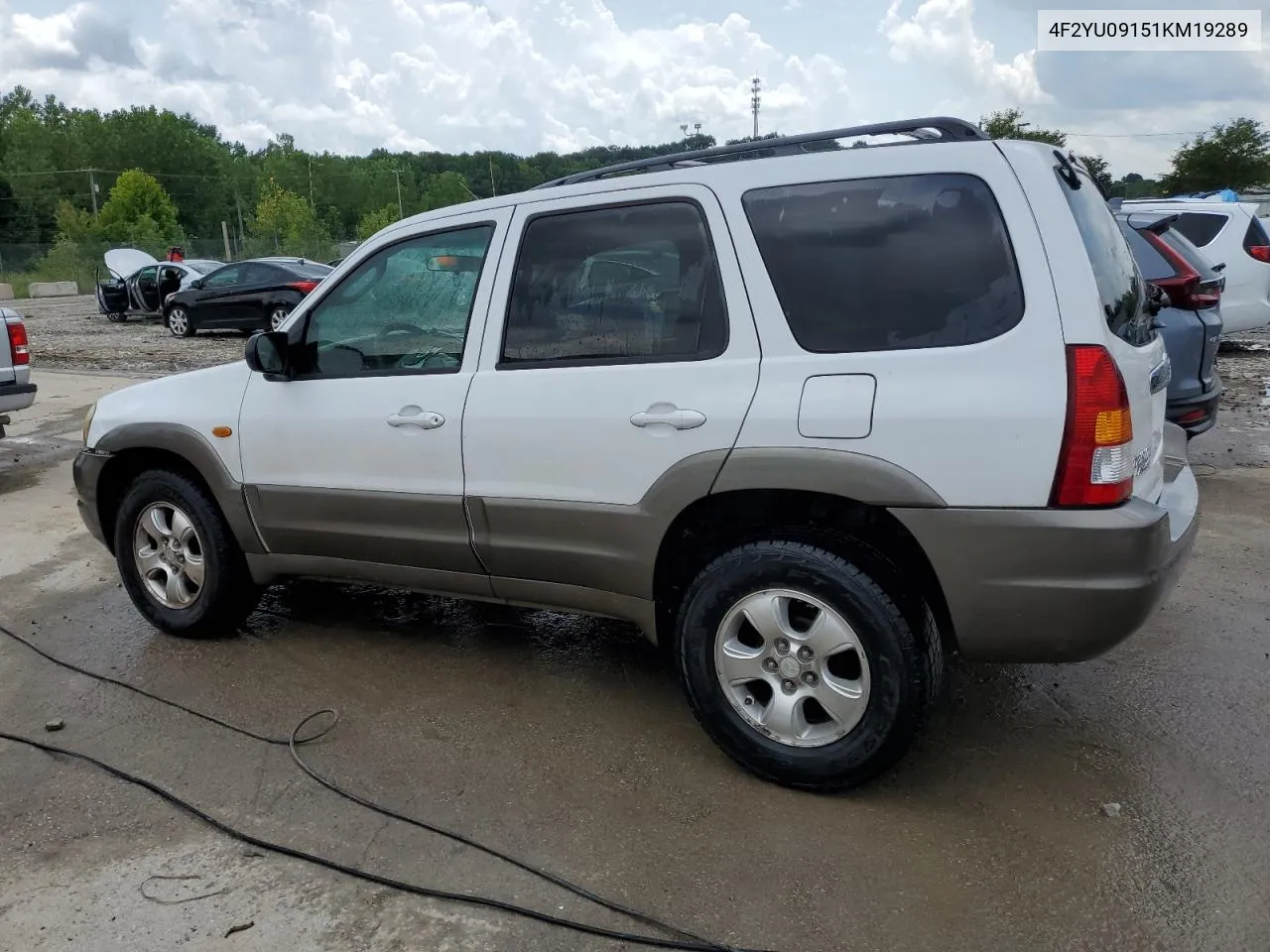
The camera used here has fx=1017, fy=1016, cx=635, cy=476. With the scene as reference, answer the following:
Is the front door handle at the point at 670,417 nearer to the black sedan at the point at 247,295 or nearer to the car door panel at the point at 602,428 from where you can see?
the car door panel at the point at 602,428

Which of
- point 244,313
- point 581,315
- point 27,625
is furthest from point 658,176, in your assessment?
point 244,313

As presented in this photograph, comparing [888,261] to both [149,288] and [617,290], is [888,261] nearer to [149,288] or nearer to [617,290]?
[617,290]

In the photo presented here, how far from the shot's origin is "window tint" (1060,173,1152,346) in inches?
112

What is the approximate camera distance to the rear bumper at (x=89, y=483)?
15.0 ft

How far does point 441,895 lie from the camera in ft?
Answer: 8.87

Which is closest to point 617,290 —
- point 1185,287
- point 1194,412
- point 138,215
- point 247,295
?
point 1194,412

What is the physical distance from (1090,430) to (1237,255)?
32.3 ft

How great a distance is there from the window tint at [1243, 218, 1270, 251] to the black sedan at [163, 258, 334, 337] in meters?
13.7

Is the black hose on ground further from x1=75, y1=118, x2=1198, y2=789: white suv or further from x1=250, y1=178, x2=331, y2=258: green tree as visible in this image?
x1=250, y1=178, x2=331, y2=258: green tree

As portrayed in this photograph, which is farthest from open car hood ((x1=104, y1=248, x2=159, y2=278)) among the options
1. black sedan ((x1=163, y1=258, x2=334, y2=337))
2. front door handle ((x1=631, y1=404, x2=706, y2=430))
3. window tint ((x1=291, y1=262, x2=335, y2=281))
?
front door handle ((x1=631, y1=404, x2=706, y2=430))

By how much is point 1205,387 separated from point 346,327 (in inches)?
192

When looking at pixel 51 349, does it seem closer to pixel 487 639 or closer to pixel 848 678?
pixel 487 639

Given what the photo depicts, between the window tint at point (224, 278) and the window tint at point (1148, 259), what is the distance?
15981mm

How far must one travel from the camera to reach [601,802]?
316 centimetres
